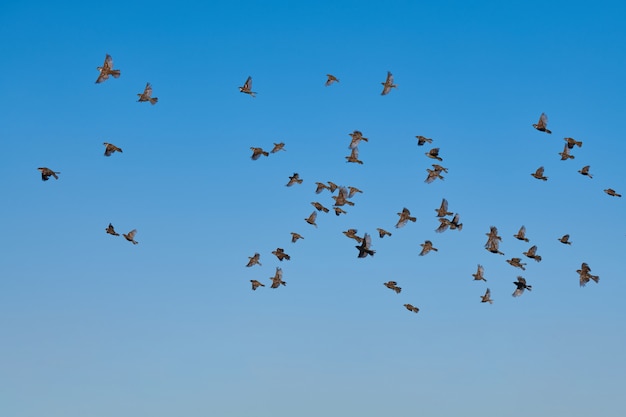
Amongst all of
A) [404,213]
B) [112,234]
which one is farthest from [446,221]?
[112,234]

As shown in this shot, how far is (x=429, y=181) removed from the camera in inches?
3807

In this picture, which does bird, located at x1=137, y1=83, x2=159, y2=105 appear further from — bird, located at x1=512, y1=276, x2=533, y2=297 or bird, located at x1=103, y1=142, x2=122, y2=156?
bird, located at x1=512, y1=276, x2=533, y2=297

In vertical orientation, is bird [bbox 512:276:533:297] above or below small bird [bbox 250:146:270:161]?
below

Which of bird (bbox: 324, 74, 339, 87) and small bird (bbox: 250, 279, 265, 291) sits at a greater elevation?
bird (bbox: 324, 74, 339, 87)

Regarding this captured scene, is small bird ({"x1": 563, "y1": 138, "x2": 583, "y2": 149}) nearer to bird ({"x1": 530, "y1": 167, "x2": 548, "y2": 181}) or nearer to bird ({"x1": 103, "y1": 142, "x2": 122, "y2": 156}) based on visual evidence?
bird ({"x1": 530, "y1": 167, "x2": 548, "y2": 181})

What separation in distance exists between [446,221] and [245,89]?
19.5 m

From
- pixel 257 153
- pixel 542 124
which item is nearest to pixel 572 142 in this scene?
pixel 542 124

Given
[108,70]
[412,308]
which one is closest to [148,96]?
[108,70]

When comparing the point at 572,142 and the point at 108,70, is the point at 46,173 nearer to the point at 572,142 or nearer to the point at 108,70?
the point at 108,70

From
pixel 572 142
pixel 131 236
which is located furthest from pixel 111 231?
pixel 572 142

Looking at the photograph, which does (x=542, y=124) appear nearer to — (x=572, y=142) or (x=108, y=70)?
(x=572, y=142)

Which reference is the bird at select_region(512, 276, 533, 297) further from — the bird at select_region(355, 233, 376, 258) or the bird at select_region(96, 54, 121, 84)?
the bird at select_region(96, 54, 121, 84)

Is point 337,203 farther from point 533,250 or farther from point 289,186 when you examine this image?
point 533,250

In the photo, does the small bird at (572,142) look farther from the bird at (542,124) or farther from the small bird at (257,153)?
the small bird at (257,153)
